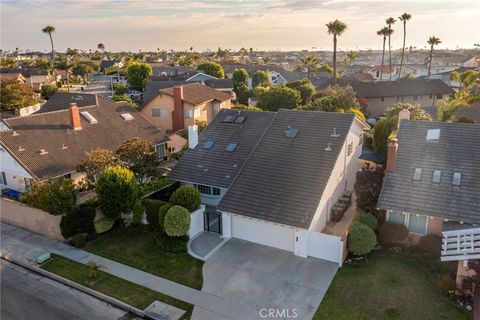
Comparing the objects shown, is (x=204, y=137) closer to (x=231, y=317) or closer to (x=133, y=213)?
(x=133, y=213)

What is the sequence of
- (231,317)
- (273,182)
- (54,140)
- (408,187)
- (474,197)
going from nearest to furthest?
(231,317) < (474,197) < (408,187) < (273,182) < (54,140)

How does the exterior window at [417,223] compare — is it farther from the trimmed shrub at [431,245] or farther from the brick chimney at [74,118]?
the brick chimney at [74,118]

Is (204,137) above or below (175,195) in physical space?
above

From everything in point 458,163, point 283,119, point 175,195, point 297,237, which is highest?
point 283,119

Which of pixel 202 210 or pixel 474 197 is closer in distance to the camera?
pixel 474 197

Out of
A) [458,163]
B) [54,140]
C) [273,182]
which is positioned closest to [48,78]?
[54,140]

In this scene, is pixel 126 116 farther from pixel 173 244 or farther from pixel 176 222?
pixel 173 244

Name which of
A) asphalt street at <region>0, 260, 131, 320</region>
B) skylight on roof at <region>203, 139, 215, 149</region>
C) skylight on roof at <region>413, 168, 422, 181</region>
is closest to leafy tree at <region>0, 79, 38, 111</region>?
skylight on roof at <region>203, 139, 215, 149</region>
